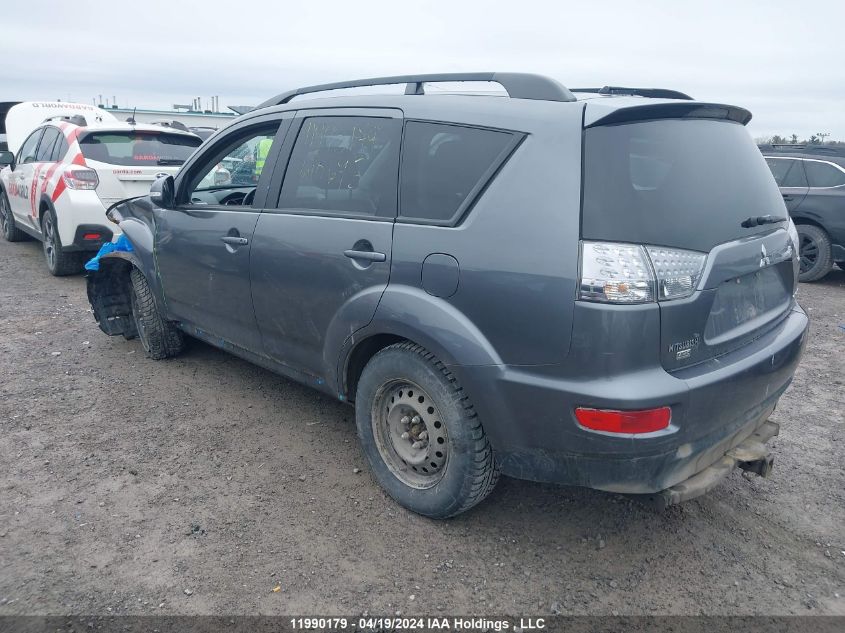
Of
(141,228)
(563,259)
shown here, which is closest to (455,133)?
(563,259)

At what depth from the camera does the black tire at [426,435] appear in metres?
2.63

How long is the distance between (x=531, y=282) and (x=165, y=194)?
9.25 ft

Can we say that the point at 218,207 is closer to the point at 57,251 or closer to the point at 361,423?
the point at 361,423

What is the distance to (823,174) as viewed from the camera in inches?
331

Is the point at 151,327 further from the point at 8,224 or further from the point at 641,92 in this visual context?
the point at 8,224

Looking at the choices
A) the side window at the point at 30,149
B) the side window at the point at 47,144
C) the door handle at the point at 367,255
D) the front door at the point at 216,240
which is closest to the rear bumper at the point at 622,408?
the door handle at the point at 367,255

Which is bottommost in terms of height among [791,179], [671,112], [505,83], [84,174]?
[84,174]

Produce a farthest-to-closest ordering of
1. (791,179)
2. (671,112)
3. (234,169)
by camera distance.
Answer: (791,179)
(234,169)
(671,112)

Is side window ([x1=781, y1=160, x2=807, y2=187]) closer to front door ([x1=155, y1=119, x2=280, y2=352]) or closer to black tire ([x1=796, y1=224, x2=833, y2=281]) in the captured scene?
black tire ([x1=796, y1=224, x2=833, y2=281])

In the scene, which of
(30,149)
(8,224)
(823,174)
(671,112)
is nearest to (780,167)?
(823,174)

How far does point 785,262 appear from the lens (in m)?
2.89

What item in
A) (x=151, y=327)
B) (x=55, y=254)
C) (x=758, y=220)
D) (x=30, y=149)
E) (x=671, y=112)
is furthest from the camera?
(x=30, y=149)

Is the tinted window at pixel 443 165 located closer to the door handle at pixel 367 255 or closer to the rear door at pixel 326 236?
the rear door at pixel 326 236

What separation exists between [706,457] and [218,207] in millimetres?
2951
